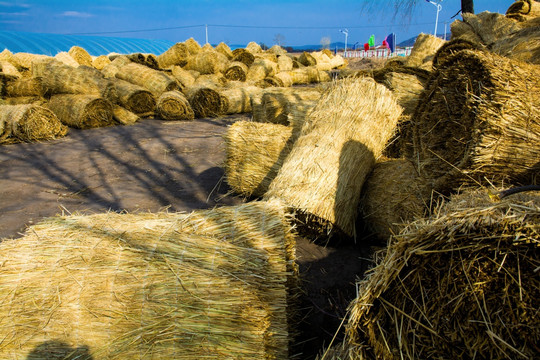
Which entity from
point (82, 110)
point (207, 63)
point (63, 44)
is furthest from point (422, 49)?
point (63, 44)

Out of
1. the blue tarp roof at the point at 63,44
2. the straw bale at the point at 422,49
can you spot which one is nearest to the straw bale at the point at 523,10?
the straw bale at the point at 422,49

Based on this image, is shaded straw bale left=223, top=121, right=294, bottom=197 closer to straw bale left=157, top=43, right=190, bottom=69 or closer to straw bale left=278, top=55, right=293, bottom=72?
straw bale left=157, top=43, right=190, bottom=69

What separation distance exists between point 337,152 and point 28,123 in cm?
829

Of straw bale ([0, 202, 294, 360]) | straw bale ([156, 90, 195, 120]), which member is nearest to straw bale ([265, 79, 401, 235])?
straw bale ([0, 202, 294, 360])

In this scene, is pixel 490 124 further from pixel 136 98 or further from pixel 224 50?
pixel 224 50

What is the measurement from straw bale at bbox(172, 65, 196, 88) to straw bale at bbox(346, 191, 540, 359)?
13.6 m

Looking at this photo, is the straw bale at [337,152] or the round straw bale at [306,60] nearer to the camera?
the straw bale at [337,152]

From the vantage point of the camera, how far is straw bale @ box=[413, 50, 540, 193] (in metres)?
2.76

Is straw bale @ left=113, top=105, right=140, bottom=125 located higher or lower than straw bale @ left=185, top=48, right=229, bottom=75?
lower

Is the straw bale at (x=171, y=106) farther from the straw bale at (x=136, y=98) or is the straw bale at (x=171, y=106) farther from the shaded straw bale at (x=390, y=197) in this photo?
the shaded straw bale at (x=390, y=197)

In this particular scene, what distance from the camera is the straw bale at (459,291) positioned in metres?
1.57

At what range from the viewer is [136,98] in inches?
455

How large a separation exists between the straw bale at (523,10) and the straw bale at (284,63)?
39.1 ft

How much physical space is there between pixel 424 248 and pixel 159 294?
4.86ft
